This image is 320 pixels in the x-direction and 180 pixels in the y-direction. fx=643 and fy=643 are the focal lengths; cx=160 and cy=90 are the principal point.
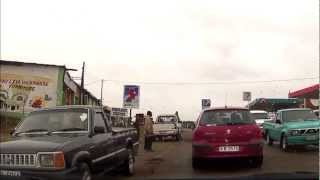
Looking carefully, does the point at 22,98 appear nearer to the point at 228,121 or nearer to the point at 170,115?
the point at 170,115

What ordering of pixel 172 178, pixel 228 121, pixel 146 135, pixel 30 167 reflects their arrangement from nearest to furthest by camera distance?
pixel 30 167
pixel 172 178
pixel 228 121
pixel 146 135

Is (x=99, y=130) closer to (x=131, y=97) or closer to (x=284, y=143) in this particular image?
(x=284, y=143)

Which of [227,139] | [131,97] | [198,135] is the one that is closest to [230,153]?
[227,139]

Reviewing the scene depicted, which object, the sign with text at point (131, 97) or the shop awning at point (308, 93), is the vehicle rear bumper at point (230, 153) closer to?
the sign with text at point (131, 97)

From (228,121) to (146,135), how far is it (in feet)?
31.9

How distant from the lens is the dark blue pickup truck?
11055 millimetres

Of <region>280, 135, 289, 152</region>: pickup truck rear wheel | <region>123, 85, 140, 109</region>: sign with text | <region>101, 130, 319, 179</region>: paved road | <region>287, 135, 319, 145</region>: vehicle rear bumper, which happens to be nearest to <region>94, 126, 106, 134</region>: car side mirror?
<region>101, 130, 319, 179</region>: paved road

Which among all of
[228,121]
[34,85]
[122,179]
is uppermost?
[34,85]

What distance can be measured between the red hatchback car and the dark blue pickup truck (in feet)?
7.07

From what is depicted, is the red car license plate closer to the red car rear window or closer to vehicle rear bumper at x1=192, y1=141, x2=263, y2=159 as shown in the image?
vehicle rear bumper at x1=192, y1=141, x2=263, y2=159

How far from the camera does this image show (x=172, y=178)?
13977 mm

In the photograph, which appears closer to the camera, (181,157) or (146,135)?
(181,157)

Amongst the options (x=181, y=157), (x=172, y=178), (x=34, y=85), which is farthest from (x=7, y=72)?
(x=172, y=178)

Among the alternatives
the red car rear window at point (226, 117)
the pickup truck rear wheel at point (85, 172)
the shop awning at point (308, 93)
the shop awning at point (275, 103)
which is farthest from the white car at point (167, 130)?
the shop awning at point (308, 93)
